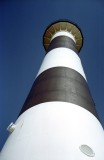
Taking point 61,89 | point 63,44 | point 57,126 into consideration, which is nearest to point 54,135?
point 57,126

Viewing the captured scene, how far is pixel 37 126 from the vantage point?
4004mm

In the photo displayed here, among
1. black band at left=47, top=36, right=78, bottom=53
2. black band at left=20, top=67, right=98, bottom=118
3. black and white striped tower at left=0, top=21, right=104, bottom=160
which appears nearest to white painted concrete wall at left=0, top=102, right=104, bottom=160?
black and white striped tower at left=0, top=21, right=104, bottom=160

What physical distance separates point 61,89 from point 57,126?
55.0 inches

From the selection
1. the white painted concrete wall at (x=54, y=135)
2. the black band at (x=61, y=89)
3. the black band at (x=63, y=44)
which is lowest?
the white painted concrete wall at (x=54, y=135)

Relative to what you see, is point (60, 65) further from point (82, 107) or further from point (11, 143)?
point (11, 143)

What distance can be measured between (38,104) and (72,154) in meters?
1.63

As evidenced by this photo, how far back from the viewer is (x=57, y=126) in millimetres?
3912

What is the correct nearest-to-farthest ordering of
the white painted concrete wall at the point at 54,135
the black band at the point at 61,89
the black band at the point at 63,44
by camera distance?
1. the white painted concrete wall at the point at 54,135
2. the black band at the point at 61,89
3. the black band at the point at 63,44

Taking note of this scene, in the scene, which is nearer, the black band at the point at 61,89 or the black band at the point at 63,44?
the black band at the point at 61,89

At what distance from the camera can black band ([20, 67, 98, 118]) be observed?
16.2 ft

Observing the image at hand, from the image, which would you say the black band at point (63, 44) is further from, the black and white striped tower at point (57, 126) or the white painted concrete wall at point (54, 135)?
the white painted concrete wall at point (54, 135)

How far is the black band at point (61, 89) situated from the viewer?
493 cm

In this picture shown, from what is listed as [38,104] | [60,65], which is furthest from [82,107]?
[60,65]

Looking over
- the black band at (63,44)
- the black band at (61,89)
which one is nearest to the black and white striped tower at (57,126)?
the black band at (61,89)
